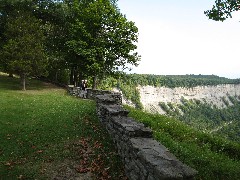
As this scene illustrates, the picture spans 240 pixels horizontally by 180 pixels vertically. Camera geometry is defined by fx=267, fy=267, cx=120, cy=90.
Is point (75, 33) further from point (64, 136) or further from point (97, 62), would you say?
point (64, 136)

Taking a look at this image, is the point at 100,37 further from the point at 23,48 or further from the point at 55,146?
the point at 55,146

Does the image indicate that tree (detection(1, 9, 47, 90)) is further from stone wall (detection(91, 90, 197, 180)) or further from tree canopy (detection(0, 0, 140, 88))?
stone wall (detection(91, 90, 197, 180))

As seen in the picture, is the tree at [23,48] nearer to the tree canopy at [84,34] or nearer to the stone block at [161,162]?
the tree canopy at [84,34]

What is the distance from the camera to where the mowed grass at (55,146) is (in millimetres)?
10398

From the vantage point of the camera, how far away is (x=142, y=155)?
7.81 m

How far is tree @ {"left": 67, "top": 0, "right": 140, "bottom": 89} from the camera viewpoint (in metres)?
38.0

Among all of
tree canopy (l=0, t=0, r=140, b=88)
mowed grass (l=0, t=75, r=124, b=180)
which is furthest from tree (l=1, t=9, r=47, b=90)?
mowed grass (l=0, t=75, r=124, b=180)

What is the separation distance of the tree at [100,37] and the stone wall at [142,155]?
1014 inches

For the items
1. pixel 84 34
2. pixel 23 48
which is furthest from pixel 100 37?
pixel 23 48

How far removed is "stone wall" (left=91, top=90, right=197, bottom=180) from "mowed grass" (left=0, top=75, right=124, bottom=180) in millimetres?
714

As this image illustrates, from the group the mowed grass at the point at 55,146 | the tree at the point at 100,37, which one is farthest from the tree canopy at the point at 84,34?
the mowed grass at the point at 55,146

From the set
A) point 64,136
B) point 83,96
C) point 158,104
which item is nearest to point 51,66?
point 83,96

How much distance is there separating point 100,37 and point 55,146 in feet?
94.0

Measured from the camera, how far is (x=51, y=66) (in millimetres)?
41000
